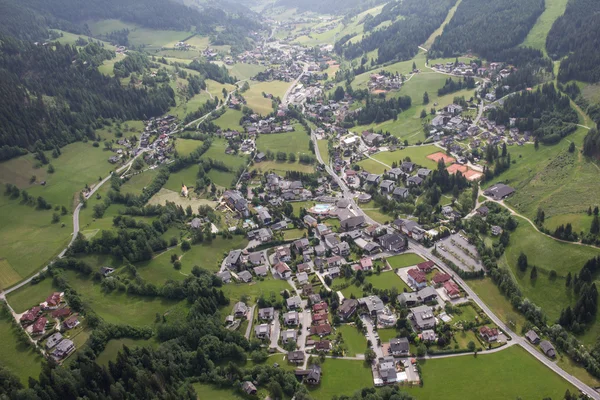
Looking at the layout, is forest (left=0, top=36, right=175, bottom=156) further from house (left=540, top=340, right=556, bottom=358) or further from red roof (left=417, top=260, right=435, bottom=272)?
house (left=540, top=340, right=556, bottom=358)

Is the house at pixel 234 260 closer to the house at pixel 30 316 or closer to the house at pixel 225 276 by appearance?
the house at pixel 225 276

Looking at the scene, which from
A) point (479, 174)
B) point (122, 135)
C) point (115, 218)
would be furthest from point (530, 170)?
point (122, 135)

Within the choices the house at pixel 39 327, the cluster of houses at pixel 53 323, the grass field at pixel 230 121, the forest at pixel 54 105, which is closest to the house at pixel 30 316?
the cluster of houses at pixel 53 323

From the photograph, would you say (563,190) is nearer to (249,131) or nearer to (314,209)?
(314,209)

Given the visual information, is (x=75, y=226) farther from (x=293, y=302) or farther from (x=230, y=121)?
(x=230, y=121)

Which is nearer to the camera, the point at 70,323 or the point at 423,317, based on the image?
the point at 423,317

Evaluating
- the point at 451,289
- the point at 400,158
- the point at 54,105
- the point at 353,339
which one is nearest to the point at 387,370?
the point at 353,339
